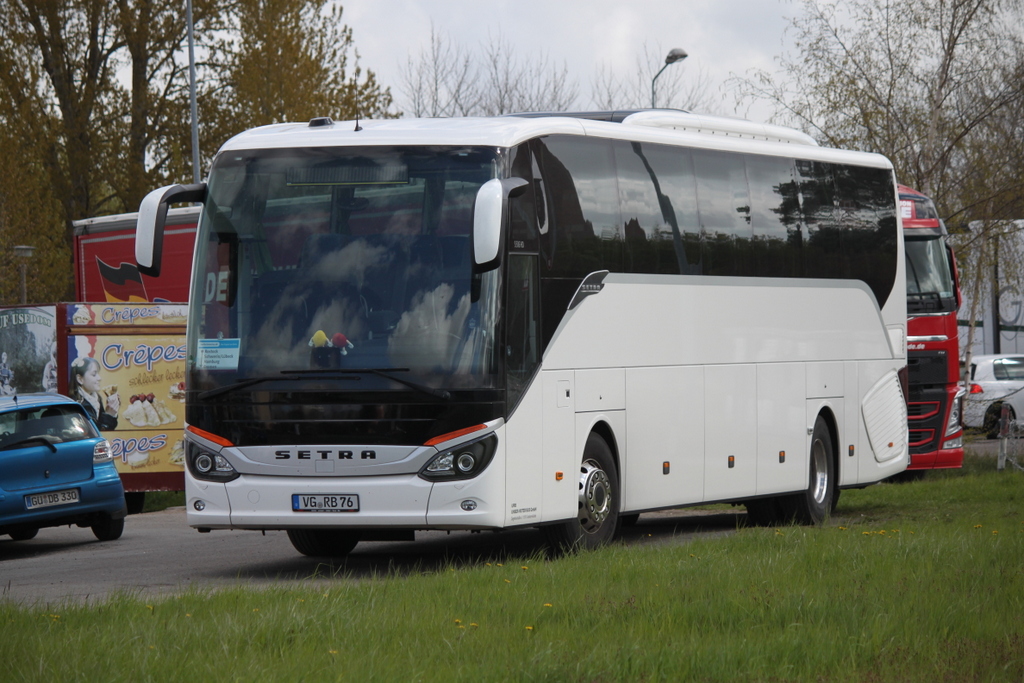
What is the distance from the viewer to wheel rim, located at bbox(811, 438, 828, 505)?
15.9 meters

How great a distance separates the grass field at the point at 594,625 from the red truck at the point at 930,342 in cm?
1054

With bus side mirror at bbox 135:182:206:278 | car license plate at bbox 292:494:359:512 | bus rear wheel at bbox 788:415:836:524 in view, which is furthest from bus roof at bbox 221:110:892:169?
bus rear wheel at bbox 788:415:836:524

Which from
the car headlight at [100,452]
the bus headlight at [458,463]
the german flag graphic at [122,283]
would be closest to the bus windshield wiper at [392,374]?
the bus headlight at [458,463]

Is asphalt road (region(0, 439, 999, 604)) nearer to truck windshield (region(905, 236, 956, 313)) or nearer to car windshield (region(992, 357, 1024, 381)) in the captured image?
truck windshield (region(905, 236, 956, 313))

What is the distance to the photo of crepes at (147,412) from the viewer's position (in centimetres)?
2027

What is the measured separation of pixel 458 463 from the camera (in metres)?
10.9

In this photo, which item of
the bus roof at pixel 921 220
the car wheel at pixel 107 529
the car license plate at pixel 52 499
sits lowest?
the car wheel at pixel 107 529

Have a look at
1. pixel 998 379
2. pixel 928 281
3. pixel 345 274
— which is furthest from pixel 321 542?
pixel 998 379

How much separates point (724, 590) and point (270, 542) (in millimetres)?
7544

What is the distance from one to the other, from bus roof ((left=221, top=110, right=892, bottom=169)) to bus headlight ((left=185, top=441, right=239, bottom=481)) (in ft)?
7.81

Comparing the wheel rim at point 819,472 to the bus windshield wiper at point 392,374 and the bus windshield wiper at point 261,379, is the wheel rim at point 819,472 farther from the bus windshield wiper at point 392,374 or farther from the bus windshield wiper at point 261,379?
the bus windshield wiper at point 261,379

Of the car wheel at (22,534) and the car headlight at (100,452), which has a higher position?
the car headlight at (100,452)

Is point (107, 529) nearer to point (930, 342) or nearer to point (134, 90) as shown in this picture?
point (930, 342)

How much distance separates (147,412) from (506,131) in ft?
34.1
